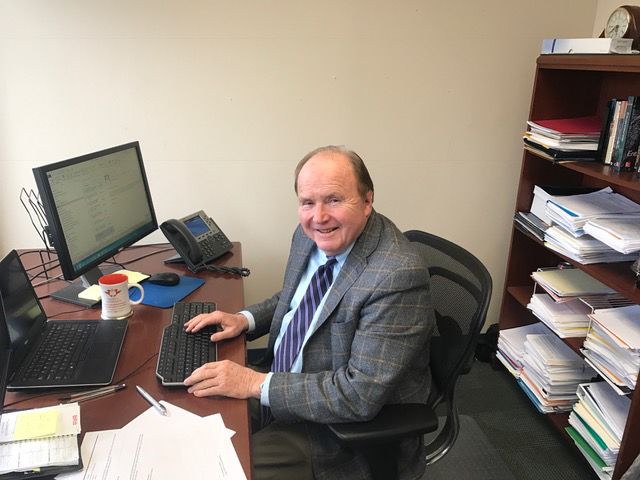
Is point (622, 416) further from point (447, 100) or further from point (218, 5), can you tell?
point (218, 5)

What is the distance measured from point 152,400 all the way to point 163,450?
0.16m

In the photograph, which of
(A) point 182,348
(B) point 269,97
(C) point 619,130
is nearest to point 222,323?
(A) point 182,348

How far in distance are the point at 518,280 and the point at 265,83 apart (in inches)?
59.9

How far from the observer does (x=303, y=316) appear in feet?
4.83

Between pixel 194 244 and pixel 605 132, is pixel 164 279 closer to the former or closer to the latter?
pixel 194 244

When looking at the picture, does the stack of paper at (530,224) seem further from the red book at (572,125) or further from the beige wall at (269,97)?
the red book at (572,125)

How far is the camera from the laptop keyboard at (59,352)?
4.04 feet

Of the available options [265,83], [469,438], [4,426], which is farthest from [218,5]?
[469,438]

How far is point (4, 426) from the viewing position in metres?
1.03

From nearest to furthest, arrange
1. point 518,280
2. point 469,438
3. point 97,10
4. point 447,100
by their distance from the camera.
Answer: point 97,10 → point 469,438 → point 447,100 → point 518,280

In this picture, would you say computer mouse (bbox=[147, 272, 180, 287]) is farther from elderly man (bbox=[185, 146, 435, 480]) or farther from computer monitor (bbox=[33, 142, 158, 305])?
elderly man (bbox=[185, 146, 435, 480])

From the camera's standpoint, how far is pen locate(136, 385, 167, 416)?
114 centimetres

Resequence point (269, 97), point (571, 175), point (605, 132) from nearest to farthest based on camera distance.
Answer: point (605, 132) → point (269, 97) → point (571, 175)

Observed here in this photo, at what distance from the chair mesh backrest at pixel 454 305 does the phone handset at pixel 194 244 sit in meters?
0.73
